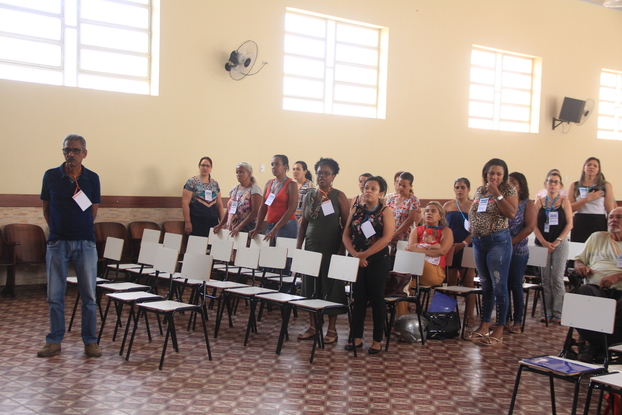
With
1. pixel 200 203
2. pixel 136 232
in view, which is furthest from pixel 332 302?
pixel 136 232

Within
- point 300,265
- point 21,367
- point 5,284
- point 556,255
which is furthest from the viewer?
point 5,284

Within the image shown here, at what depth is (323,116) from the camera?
30.7 feet

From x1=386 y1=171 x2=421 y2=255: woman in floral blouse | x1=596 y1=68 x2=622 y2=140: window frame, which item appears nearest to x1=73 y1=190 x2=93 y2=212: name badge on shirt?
x1=386 y1=171 x2=421 y2=255: woman in floral blouse

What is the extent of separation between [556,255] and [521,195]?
102 centimetres

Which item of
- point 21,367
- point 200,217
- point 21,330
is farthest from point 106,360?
point 200,217

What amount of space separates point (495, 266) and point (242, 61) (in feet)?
16.9

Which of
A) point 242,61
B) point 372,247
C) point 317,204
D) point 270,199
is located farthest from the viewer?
point 242,61

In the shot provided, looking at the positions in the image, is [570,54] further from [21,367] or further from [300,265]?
[21,367]

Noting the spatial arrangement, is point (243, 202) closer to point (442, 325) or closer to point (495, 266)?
point (442, 325)

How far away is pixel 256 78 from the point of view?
28.6 feet

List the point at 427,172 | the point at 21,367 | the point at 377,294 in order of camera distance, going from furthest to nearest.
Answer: the point at 427,172, the point at 377,294, the point at 21,367

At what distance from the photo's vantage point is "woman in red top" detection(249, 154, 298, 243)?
600 cm

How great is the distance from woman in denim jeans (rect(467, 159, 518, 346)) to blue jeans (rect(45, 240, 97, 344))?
10.5 ft

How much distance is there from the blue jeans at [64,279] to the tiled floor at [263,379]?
21 cm
